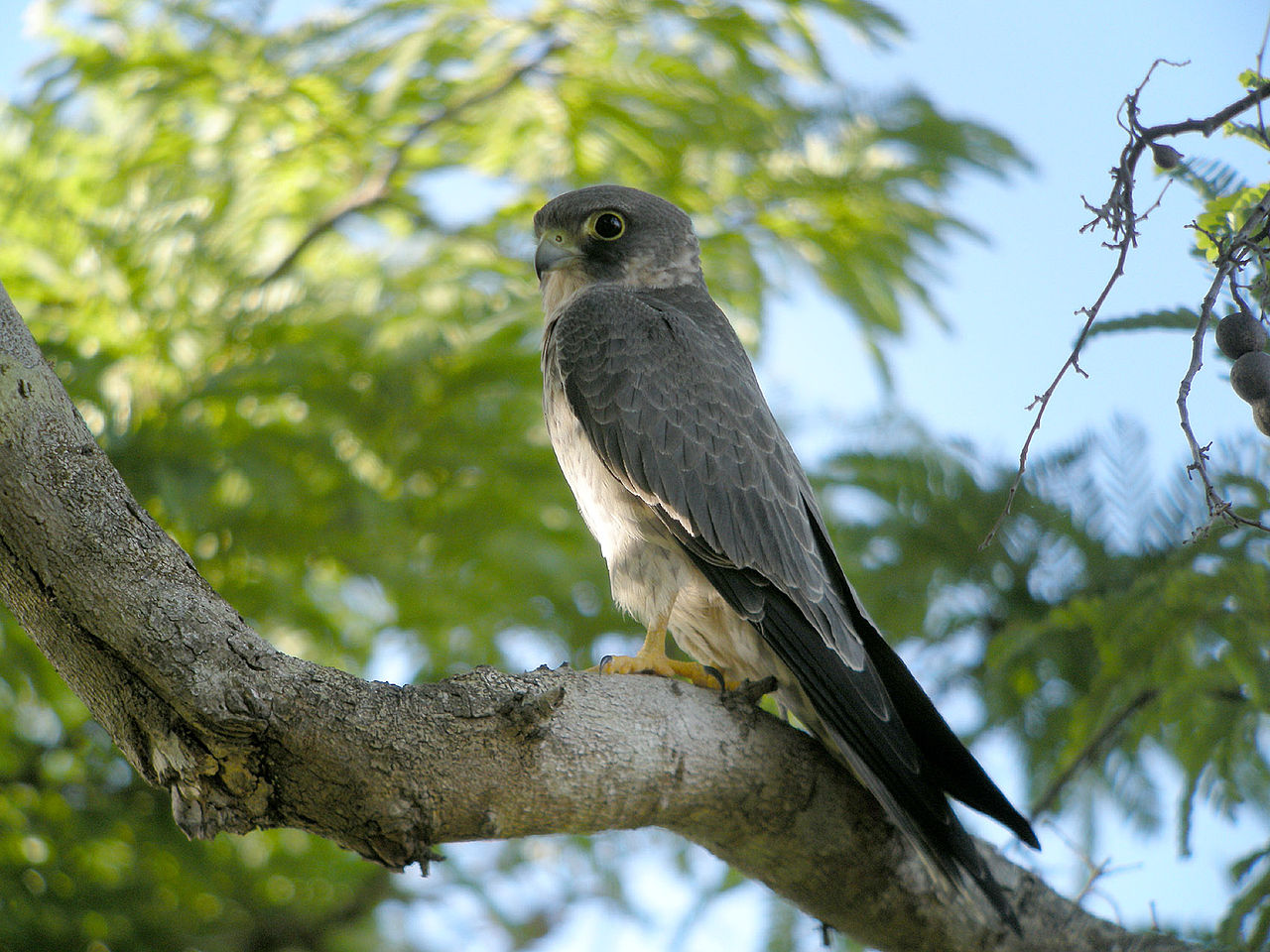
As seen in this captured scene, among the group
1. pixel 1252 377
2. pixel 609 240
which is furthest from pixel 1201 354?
pixel 609 240

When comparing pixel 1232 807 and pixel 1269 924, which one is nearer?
pixel 1269 924

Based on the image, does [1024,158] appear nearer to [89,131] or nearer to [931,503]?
[931,503]

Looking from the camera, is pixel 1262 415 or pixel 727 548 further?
pixel 727 548

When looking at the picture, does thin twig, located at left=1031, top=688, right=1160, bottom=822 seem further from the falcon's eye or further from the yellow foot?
the falcon's eye

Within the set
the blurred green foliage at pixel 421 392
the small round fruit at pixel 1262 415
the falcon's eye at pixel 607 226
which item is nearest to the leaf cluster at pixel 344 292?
the blurred green foliage at pixel 421 392

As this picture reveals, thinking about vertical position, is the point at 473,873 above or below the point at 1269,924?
below

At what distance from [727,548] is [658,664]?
0.42 meters

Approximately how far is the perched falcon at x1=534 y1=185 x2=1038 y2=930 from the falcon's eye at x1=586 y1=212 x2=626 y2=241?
29 centimetres

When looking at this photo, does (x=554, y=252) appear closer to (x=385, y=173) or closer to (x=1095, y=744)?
(x=385, y=173)

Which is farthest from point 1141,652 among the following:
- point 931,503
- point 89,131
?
point 89,131

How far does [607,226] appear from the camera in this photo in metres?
3.84

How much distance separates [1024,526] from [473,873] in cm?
304

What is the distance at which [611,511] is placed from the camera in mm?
3174

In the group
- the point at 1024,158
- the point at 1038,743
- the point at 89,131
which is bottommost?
the point at 89,131
